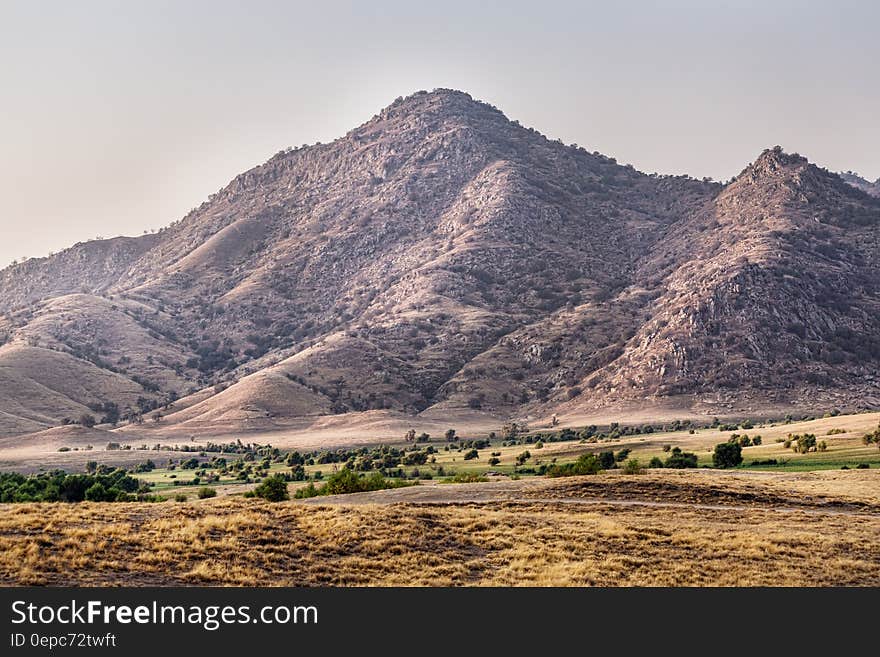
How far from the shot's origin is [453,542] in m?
29.8

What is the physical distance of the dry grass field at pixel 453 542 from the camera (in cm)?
2439

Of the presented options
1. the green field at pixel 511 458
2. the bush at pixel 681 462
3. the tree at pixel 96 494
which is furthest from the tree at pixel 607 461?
the tree at pixel 96 494

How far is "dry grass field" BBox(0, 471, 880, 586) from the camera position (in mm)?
24391

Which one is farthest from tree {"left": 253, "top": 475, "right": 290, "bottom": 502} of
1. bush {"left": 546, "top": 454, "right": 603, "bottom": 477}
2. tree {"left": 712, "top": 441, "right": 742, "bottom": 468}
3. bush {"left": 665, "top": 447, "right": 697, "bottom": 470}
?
tree {"left": 712, "top": 441, "right": 742, "bottom": 468}

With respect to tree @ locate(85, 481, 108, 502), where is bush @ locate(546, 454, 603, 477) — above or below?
below

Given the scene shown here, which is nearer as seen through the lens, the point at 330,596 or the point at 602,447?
the point at 330,596

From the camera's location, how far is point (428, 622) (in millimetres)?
18688

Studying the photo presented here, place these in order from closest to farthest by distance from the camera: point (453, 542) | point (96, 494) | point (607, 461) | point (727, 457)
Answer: point (453, 542) < point (96, 494) < point (607, 461) < point (727, 457)

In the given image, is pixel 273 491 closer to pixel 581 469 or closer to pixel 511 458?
pixel 581 469

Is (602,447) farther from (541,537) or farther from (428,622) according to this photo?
(428,622)

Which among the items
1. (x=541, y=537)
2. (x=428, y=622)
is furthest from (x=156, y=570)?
(x=541, y=537)

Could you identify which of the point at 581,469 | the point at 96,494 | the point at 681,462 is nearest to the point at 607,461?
the point at 681,462

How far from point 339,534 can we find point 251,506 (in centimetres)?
658

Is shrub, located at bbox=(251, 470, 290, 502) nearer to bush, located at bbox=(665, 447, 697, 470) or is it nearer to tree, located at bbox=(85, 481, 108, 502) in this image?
tree, located at bbox=(85, 481, 108, 502)
